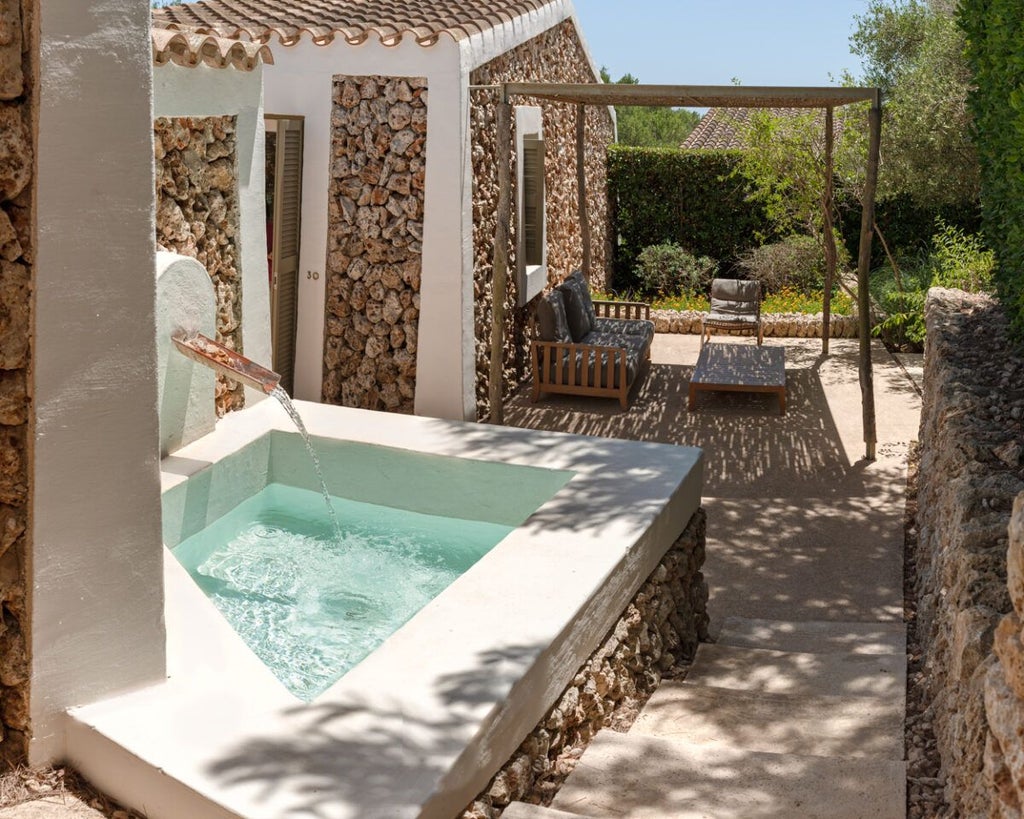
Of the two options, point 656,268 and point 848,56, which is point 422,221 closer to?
point 656,268

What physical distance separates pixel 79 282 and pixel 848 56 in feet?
54.1

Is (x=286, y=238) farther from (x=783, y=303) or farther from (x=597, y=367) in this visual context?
(x=783, y=303)

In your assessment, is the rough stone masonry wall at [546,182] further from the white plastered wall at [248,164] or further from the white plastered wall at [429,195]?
the white plastered wall at [248,164]

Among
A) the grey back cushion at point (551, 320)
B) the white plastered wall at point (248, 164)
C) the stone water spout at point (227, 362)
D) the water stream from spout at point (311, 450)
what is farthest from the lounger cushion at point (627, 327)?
the stone water spout at point (227, 362)

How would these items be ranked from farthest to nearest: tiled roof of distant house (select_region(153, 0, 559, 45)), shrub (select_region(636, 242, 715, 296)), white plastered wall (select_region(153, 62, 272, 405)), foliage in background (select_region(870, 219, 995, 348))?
shrub (select_region(636, 242, 715, 296)), foliage in background (select_region(870, 219, 995, 348)), tiled roof of distant house (select_region(153, 0, 559, 45)), white plastered wall (select_region(153, 62, 272, 405))

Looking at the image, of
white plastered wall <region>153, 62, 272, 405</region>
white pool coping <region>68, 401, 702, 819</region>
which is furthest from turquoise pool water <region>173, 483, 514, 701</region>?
white plastered wall <region>153, 62, 272, 405</region>

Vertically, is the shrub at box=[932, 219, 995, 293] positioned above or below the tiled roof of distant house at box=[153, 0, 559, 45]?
below

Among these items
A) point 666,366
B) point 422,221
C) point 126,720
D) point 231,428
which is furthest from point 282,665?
point 666,366

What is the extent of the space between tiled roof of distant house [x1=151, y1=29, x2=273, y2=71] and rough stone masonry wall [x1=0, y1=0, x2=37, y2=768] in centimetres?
314

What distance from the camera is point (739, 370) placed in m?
11.7

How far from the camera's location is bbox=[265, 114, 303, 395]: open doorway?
981 centimetres

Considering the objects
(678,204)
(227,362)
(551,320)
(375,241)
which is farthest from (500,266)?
(678,204)

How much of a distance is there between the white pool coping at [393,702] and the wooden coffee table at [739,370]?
523 cm

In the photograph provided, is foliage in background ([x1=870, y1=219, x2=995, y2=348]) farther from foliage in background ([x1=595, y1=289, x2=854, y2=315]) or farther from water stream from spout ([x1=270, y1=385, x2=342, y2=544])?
water stream from spout ([x1=270, y1=385, x2=342, y2=544])
